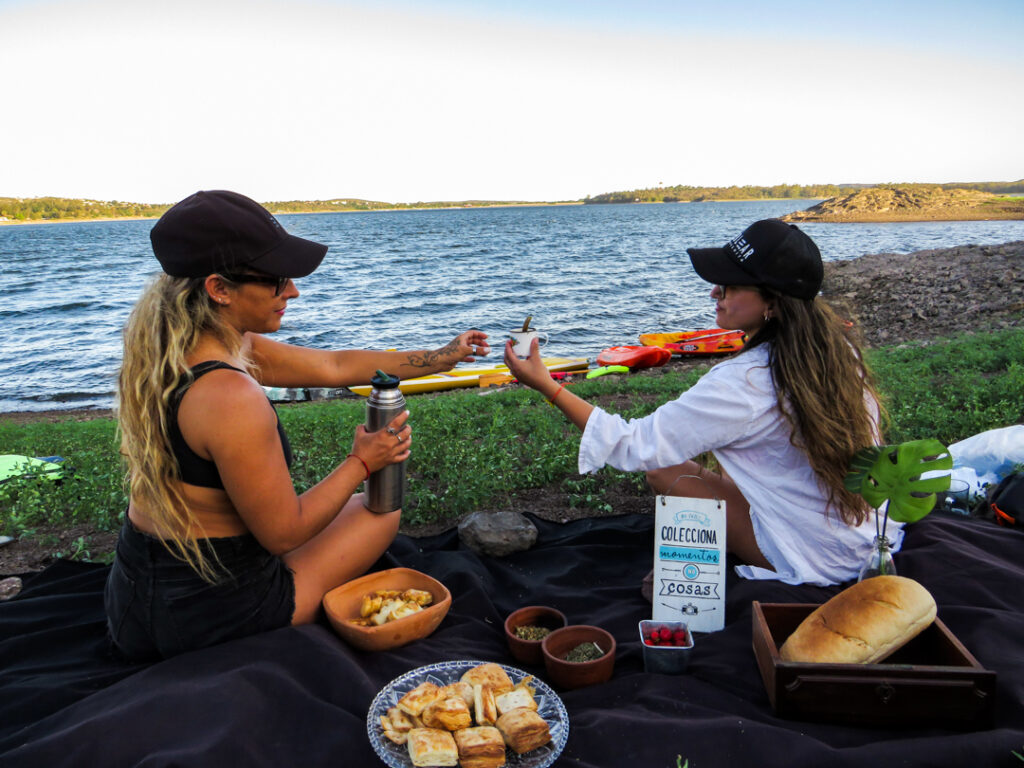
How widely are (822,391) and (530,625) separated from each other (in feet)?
6.14

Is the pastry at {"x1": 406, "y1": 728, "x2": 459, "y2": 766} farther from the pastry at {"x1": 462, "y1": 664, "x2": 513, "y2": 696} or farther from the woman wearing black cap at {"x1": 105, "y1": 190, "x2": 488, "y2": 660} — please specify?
the woman wearing black cap at {"x1": 105, "y1": 190, "x2": 488, "y2": 660}

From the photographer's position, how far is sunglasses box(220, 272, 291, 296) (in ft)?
9.76

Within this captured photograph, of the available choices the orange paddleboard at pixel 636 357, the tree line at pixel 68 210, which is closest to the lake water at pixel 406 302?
the orange paddleboard at pixel 636 357

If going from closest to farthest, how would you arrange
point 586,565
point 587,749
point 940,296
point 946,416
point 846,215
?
point 587,749 → point 586,565 → point 946,416 → point 940,296 → point 846,215

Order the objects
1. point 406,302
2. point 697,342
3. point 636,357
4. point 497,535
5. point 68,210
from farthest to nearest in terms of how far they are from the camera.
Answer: point 68,210, point 406,302, point 697,342, point 636,357, point 497,535

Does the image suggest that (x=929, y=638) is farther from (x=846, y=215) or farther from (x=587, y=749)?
(x=846, y=215)

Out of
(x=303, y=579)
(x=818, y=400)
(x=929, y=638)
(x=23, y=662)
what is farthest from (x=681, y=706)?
(x=23, y=662)

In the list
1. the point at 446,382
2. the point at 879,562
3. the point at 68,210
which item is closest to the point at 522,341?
the point at 879,562

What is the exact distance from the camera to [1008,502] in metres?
4.49

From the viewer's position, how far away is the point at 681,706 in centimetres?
292

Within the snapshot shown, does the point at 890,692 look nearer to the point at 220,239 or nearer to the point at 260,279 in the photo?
the point at 260,279

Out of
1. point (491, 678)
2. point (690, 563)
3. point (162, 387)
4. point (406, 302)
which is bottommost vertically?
point (406, 302)

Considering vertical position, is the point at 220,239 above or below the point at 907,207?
below

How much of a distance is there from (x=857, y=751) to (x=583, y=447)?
172 centimetres
